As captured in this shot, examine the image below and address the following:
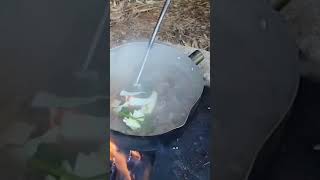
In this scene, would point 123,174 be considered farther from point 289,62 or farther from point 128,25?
point 289,62

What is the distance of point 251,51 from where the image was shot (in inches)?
44.7

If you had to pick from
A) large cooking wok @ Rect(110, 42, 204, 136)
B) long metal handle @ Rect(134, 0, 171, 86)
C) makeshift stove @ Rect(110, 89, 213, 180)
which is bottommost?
makeshift stove @ Rect(110, 89, 213, 180)

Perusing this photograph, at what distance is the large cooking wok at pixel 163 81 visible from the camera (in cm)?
114

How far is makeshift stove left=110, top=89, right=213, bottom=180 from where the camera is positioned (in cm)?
115

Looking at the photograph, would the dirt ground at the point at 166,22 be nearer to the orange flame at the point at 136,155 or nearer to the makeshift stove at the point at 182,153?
the makeshift stove at the point at 182,153

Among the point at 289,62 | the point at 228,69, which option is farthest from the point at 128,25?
the point at 289,62

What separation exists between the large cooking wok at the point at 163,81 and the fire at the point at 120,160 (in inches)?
1.7

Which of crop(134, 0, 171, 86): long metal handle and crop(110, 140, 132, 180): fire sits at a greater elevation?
crop(134, 0, 171, 86): long metal handle

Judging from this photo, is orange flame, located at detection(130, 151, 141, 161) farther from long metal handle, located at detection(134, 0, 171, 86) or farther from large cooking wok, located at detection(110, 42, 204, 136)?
long metal handle, located at detection(134, 0, 171, 86)

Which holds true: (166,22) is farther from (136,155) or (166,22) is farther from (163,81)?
(136,155)

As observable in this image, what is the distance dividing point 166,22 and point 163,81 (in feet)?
0.41

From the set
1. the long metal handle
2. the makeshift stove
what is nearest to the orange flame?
the makeshift stove

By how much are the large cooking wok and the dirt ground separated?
24 mm

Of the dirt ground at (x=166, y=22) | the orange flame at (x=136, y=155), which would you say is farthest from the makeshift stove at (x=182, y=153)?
the dirt ground at (x=166, y=22)
